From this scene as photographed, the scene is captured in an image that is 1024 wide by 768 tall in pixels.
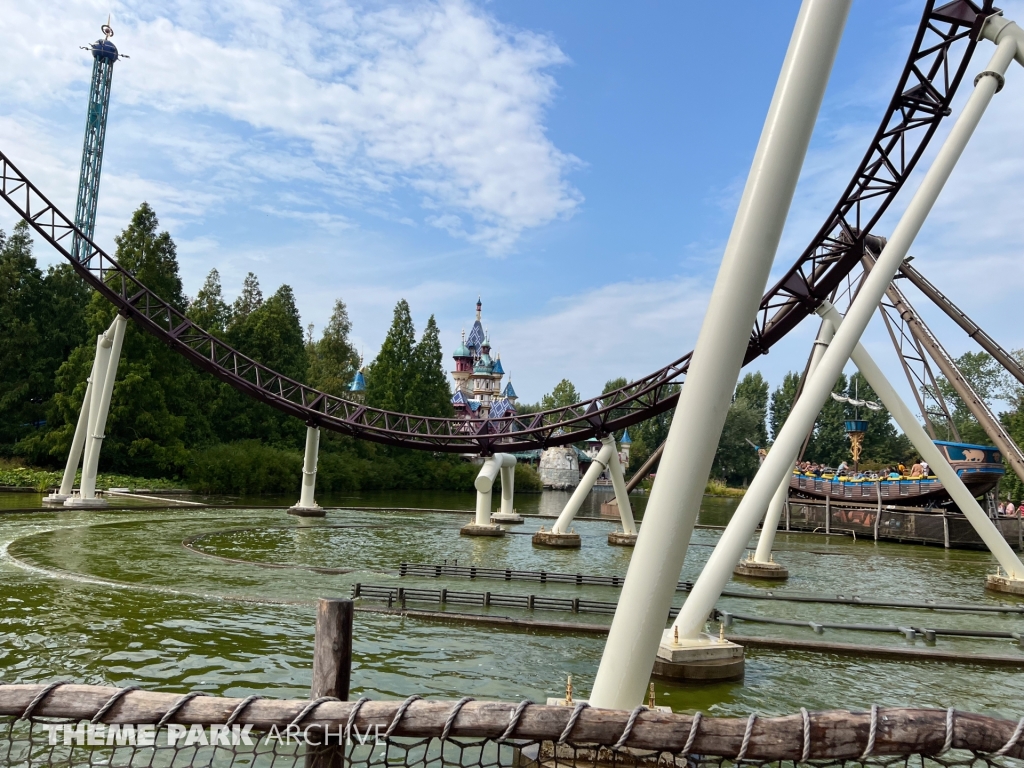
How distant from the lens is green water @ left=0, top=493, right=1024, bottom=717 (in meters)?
10.1

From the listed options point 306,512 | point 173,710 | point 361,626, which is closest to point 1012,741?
point 173,710

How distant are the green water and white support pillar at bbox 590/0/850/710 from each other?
389cm

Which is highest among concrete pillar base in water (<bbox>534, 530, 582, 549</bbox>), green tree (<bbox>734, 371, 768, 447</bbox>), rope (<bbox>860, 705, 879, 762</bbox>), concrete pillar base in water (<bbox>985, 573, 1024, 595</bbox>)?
green tree (<bbox>734, 371, 768, 447</bbox>)

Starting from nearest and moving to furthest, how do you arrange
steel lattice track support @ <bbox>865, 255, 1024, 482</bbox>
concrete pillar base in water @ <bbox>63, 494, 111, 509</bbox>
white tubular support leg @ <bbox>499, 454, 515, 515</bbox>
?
1. steel lattice track support @ <bbox>865, 255, 1024, 482</bbox>
2. concrete pillar base in water @ <bbox>63, 494, 111, 509</bbox>
3. white tubular support leg @ <bbox>499, 454, 515, 515</bbox>

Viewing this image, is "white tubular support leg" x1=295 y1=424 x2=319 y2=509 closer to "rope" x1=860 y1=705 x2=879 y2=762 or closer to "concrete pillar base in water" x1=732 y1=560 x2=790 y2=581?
"concrete pillar base in water" x1=732 y1=560 x2=790 y2=581

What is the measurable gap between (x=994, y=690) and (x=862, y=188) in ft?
30.3

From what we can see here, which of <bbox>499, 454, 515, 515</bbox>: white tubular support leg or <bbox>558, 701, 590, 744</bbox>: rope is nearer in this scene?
<bbox>558, 701, 590, 744</bbox>: rope

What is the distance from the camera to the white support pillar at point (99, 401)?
28891 mm

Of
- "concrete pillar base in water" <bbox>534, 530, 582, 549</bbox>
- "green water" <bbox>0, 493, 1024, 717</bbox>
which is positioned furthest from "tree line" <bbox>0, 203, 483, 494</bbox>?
"concrete pillar base in water" <bbox>534, 530, 582, 549</bbox>

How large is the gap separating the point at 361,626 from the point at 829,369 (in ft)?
28.8

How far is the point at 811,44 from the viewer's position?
19.4ft

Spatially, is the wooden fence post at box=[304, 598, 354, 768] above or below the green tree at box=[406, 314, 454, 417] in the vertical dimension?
below

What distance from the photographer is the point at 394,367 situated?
78.1 meters

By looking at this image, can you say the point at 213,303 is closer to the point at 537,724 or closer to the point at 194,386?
the point at 194,386
